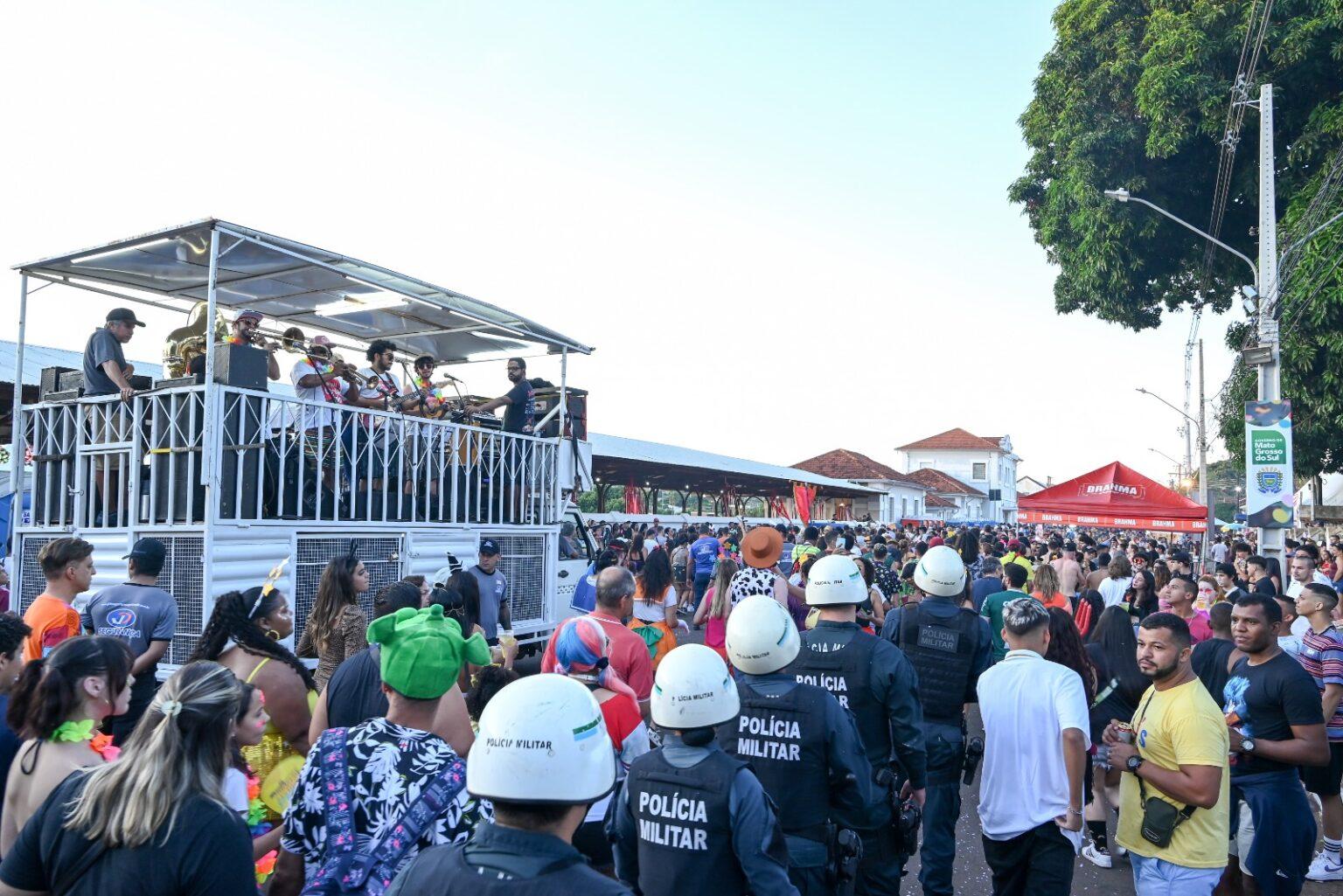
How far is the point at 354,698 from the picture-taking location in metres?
3.53

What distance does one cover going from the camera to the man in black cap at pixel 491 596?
29.3 feet

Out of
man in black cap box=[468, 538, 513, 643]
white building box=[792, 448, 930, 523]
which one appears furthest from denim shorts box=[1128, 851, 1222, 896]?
white building box=[792, 448, 930, 523]

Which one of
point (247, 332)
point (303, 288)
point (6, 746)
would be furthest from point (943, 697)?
point (303, 288)

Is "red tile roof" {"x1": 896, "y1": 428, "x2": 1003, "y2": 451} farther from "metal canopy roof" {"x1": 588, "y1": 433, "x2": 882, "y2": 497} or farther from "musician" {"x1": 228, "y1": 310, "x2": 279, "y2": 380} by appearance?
"musician" {"x1": 228, "y1": 310, "x2": 279, "y2": 380}

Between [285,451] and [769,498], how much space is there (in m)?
35.2

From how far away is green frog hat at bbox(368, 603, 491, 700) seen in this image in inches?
107

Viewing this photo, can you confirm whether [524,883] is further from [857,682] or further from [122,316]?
[122,316]

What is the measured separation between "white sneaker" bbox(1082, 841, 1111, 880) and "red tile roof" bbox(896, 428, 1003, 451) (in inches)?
3723

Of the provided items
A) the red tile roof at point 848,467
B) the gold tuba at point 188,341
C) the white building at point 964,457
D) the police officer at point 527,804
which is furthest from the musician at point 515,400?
the white building at point 964,457

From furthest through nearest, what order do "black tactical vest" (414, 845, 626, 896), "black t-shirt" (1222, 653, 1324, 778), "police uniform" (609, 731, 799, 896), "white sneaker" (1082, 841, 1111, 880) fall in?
"white sneaker" (1082, 841, 1111, 880), "black t-shirt" (1222, 653, 1324, 778), "police uniform" (609, 731, 799, 896), "black tactical vest" (414, 845, 626, 896)

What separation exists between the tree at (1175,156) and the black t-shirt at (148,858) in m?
17.3

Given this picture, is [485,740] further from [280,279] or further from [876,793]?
[280,279]

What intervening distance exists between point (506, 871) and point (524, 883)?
0.05 meters

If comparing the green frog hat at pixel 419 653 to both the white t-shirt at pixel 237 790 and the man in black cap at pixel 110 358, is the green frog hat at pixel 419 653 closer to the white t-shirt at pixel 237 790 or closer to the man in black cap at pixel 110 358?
the white t-shirt at pixel 237 790
